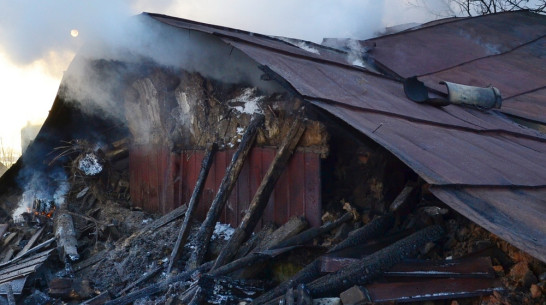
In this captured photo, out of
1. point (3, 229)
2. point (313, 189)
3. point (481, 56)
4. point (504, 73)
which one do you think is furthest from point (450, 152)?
point (3, 229)

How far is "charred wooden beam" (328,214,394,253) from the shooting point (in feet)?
15.6

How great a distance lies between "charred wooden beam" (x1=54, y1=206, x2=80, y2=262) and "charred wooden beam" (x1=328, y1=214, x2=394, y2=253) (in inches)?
178

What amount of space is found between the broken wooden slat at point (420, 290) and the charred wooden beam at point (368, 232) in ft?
2.53

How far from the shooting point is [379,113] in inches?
200

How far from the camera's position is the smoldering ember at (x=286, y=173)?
4.11 metres

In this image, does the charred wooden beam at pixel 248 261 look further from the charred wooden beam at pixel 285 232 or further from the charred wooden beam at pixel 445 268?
the charred wooden beam at pixel 445 268

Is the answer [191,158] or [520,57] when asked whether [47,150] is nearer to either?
[191,158]

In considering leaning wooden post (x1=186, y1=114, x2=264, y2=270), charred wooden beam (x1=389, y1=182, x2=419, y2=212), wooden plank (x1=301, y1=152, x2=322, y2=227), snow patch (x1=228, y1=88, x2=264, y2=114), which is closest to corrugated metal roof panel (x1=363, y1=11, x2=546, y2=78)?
Answer: snow patch (x1=228, y1=88, x2=264, y2=114)

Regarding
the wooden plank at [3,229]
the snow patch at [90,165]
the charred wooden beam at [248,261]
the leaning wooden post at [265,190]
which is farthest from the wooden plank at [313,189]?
the wooden plank at [3,229]

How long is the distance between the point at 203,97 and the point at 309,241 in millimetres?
3040

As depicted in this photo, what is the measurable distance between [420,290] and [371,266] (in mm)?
420

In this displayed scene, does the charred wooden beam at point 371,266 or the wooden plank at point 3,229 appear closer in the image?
the charred wooden beam at point 371,266

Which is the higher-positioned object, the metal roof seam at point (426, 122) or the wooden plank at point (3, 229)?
the metal roof seam at point (426, 122)

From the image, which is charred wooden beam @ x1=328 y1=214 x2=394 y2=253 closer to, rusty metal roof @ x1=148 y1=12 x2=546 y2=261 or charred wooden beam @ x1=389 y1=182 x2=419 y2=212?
charred wooden beam @ x1=389 y1=182 x2=419 y2=212
